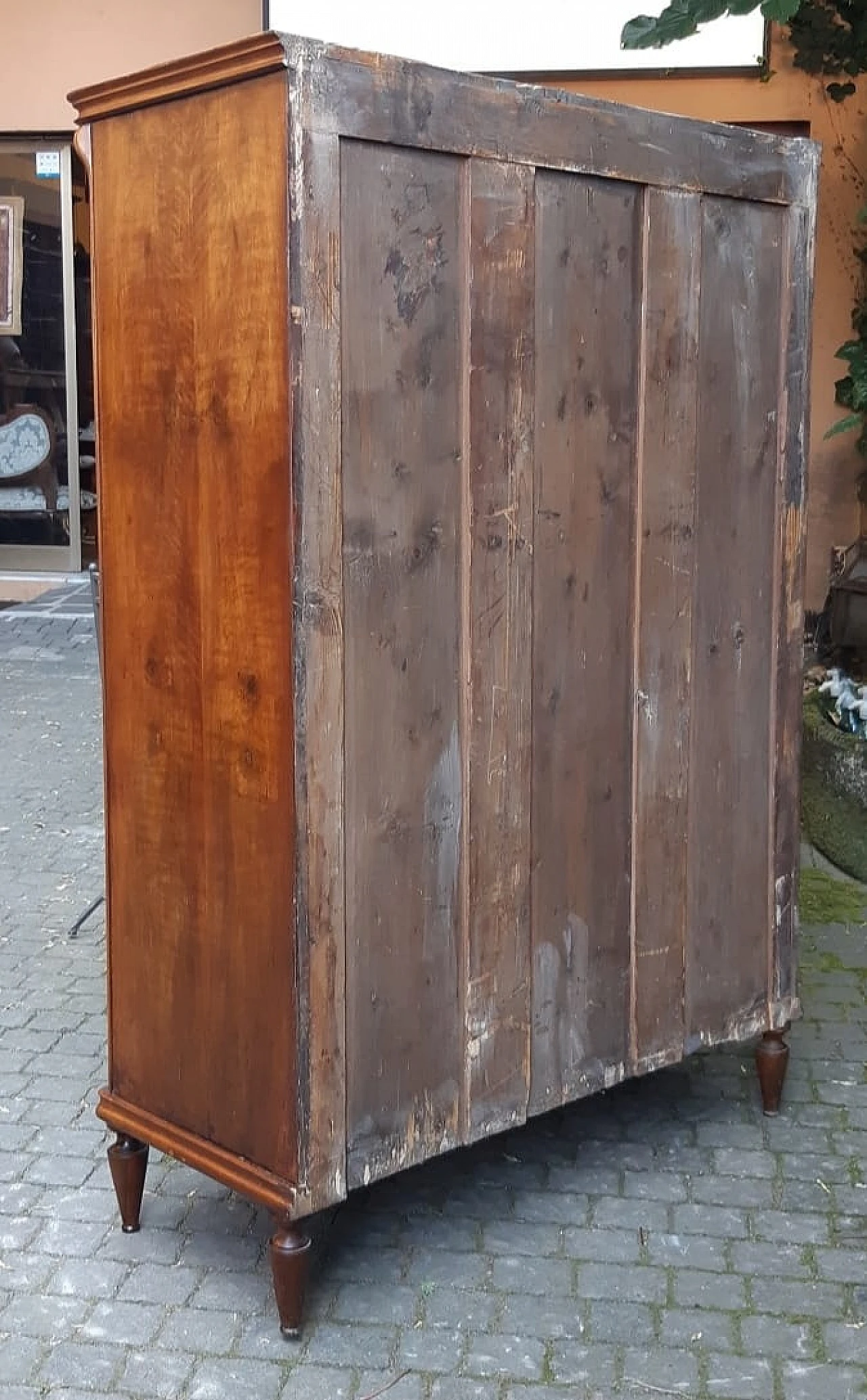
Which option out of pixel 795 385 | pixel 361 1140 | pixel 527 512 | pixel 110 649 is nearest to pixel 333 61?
pixel 527 512

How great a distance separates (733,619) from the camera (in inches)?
130

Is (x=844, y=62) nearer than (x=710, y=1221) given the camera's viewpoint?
No

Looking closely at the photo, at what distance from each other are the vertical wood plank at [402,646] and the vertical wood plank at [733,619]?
0.67m

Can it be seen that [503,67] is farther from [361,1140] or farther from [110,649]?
[361,1140]

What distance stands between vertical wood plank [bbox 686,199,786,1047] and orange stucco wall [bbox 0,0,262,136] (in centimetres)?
708

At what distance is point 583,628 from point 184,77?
121 cm

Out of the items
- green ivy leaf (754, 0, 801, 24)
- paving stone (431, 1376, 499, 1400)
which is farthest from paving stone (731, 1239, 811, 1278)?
green ivy leaf (754, 0, 801, 24)

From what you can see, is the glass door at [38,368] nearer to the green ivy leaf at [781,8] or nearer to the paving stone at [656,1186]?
the green ivy leaf at [781,8]

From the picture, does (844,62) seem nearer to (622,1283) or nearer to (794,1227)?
(794,1227)

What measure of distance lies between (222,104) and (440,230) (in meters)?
0.41

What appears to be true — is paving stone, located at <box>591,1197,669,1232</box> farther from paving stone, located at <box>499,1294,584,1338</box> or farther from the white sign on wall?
the white sign on wall

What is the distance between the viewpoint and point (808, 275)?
10.9ft

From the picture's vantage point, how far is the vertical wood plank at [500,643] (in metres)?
2.76

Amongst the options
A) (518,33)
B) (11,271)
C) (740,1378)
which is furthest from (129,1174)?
(11,271)
